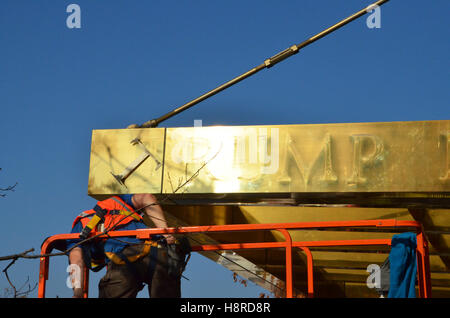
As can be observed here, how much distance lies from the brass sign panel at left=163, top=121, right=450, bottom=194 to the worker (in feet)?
3.63

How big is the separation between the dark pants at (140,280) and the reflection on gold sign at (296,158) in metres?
1.76

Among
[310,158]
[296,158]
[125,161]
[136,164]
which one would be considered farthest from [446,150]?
[125,161]

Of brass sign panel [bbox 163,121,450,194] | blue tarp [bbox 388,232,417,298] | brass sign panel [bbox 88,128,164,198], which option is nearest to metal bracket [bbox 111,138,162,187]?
brass sign panel [bbox 88,128,164,198]

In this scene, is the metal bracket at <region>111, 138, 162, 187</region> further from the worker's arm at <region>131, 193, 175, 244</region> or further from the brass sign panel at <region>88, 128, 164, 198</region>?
the worker's arm at <region>131, 193, 175, 244</region>

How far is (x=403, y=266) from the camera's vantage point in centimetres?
502

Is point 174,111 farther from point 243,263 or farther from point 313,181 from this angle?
point 243,263

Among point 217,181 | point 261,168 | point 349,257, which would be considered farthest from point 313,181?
point 349,257

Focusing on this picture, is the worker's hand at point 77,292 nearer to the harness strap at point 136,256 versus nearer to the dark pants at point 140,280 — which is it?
the dark pants at point 140,280

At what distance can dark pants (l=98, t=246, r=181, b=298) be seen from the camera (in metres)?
5.83

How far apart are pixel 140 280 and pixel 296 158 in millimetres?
2503

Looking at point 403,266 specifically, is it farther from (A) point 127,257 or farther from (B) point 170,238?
(A) point 127,257
